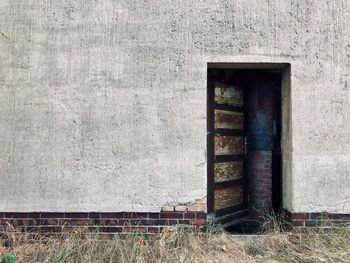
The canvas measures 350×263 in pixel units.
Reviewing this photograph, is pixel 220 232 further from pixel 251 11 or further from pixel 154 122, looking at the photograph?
pixel 251 11

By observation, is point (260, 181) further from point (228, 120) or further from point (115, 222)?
point (115, 222)

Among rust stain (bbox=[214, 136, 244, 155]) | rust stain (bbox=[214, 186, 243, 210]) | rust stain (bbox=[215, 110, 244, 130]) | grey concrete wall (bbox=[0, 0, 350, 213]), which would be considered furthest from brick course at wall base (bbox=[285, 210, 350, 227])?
rust stain (bbox=[215, 110, 244, 130])

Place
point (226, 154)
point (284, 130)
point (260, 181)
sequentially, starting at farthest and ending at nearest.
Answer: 1. point (260, 181)
2. point (226, 154)
3. point (284, 130)

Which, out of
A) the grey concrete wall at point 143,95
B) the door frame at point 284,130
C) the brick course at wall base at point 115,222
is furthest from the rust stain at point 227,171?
the brick course at wall base at point 115,222

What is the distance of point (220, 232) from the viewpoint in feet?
17.0

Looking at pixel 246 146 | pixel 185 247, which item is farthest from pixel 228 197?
pixel 185 247

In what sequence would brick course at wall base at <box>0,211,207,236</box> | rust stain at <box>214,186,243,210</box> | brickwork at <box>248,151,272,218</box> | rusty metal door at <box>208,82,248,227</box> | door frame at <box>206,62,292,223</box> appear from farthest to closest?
1. brickwork at <box>248,151,272,218</box>
2. rust stain at <box>214,186,243,210</box>
3. rusty metal door at <box>208,82,248,227</box>
4. door frame at <box>206,62,292,223</box>
5. brick course at wall base at <box>0,211,207,236</box>

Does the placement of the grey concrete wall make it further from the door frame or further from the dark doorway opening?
the dark doorway opening

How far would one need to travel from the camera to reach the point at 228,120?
594cm

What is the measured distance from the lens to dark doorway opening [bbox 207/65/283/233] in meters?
5.79

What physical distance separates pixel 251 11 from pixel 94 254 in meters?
3.42

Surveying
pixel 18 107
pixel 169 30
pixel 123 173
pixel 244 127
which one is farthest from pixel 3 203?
pixel 244 127

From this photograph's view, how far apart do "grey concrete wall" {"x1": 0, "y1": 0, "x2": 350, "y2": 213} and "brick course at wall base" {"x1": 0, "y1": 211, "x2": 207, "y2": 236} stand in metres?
0.11

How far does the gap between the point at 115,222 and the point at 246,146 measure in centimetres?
241
